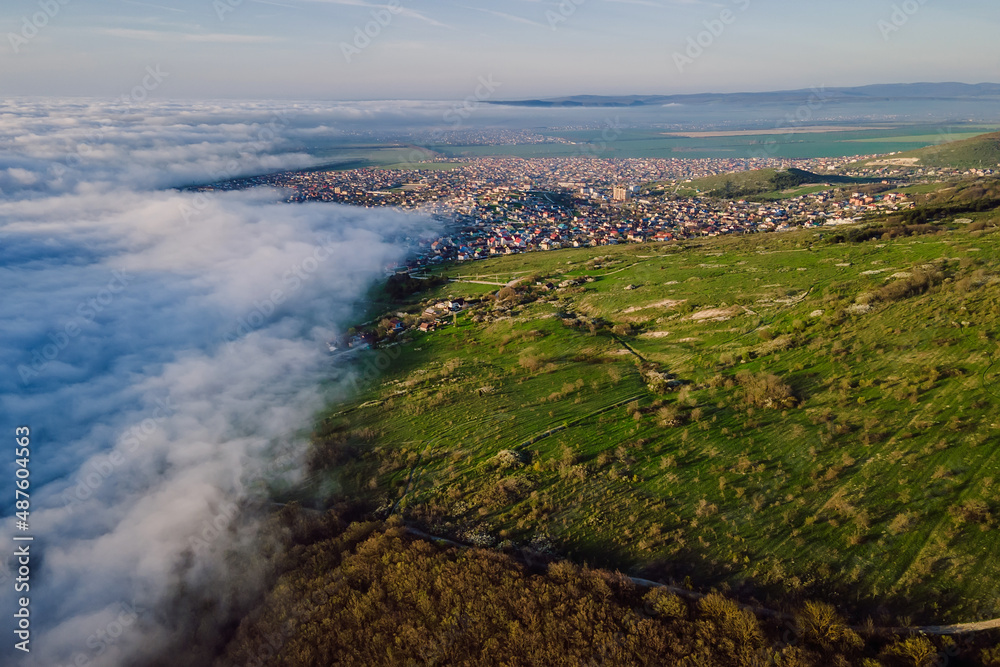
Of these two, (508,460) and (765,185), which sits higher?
(765,185)

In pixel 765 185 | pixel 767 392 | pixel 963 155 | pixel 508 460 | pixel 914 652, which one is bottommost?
pixel 508 460

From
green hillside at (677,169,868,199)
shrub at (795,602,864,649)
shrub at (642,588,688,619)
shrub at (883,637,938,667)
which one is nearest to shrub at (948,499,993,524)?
shrub at (883,637,938,667)

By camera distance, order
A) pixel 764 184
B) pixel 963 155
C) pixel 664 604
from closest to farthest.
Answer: pixel 664 604 → pixel 764 184 → pixel 963 155

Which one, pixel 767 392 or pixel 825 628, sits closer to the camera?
pixel 825 628

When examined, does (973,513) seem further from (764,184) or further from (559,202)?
(764,184)

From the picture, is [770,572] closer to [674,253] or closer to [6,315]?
[674,253]

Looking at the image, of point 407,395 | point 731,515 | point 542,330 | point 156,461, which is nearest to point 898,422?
point 731,515

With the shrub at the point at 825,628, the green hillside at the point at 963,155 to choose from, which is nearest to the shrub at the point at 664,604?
the shrub at the point at 825,628

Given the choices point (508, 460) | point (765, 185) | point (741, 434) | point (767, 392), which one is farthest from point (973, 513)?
point (765, 185)
